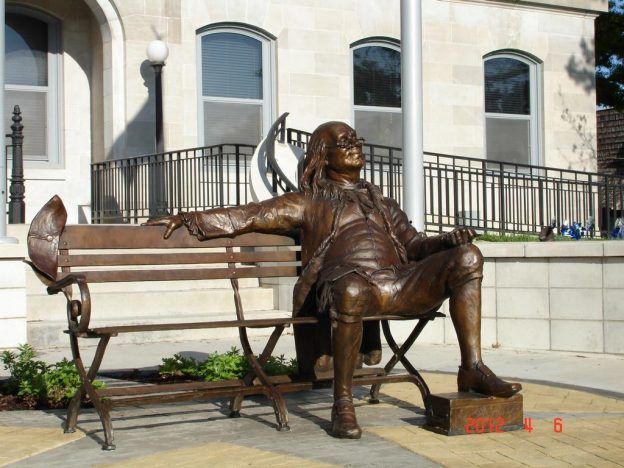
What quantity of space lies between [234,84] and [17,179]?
3.74m

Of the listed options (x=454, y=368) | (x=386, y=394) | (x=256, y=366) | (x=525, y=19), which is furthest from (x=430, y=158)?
(x=256, y=366)

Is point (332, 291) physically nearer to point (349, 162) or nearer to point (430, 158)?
point (349, 162)

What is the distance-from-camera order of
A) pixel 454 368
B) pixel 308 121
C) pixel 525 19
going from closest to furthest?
pixel 454 368
pixel 308 121
pixel 525 19

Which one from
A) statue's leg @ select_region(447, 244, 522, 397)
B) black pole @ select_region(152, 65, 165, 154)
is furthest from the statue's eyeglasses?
black pole @ select_region(152, 65, 165, 154)

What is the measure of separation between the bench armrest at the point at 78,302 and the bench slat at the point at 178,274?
0.09 meters

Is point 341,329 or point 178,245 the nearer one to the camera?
point 341,329

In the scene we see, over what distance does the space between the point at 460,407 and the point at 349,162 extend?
167 cm

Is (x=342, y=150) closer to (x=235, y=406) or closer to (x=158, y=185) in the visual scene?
(x=235, y=406)

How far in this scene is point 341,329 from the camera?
18.4 ft

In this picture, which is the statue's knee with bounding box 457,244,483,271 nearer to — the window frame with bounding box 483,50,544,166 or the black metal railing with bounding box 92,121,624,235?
the black metal railing with bounding box 92,121,624,235

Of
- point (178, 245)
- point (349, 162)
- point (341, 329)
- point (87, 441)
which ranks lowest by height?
point (87, 441)

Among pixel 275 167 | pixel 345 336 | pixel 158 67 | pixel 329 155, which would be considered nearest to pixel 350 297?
pixel 345 336

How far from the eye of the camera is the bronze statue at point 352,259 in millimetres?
5641

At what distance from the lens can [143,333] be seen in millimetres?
10109
